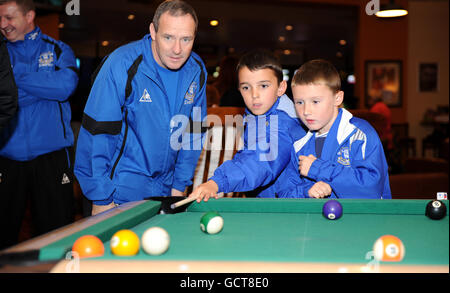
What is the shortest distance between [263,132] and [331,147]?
316mm

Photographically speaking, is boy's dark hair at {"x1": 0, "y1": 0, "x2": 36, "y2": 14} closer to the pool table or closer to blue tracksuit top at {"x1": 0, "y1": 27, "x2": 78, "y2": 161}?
blue tracksuit top at {"x1": 0, "y1": 27, "x2": 78, "y2": 161}

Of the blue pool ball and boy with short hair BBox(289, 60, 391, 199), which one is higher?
boy with short hair BBox(289, 60, 391, 199)

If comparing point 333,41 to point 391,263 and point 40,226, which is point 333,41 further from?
point 391,263

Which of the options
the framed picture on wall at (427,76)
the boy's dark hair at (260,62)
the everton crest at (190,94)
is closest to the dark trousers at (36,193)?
the everton crest at (190,94)

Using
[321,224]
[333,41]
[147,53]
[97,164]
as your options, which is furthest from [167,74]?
[333,41]

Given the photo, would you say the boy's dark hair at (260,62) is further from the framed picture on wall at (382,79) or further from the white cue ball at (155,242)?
the framed picture on wall at (382,79)

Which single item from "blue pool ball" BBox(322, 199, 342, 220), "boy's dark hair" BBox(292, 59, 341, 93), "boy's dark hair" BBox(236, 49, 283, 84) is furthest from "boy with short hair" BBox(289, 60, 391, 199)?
"blue pool ball" BBox(322, 199, 342, 220)

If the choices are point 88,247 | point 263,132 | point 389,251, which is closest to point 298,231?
point 389,251

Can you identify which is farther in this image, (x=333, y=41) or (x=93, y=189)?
(x=333, y=41)

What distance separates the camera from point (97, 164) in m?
2.08

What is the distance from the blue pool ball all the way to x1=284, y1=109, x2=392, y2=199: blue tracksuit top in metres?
0.34

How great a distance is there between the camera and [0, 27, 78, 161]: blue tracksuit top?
2.58 meters

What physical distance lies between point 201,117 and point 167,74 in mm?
319
